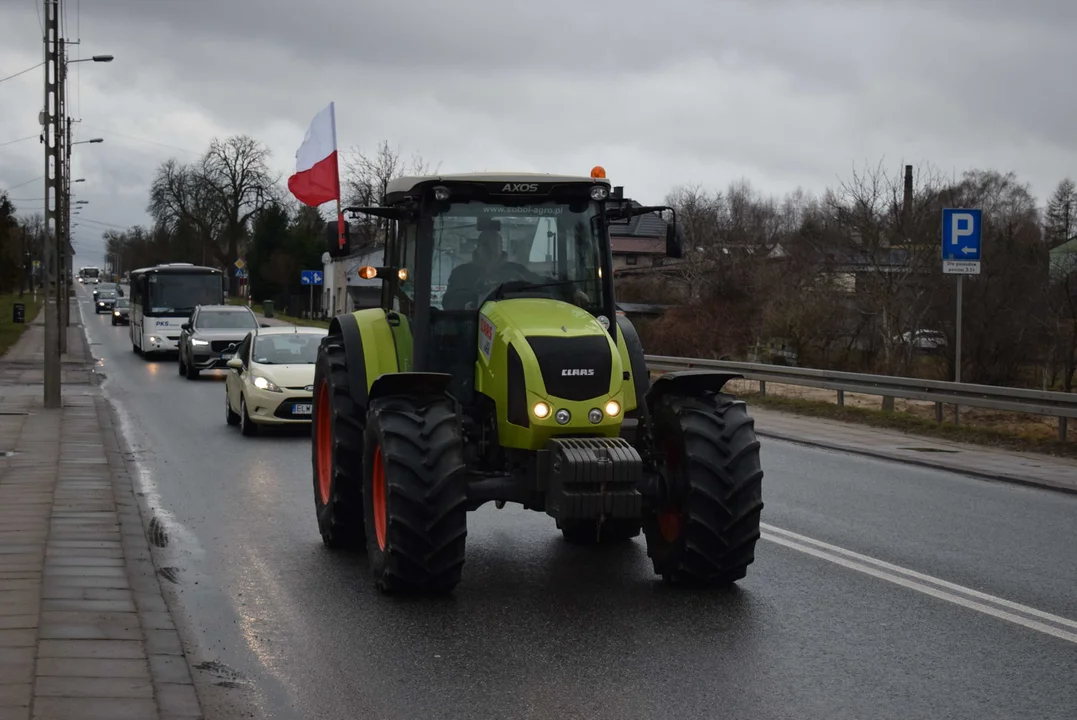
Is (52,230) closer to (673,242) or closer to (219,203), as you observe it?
(673,242)

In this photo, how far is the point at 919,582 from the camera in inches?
318

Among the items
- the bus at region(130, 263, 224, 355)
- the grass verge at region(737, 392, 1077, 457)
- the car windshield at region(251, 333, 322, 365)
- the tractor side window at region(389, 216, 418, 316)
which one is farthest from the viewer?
the bus at region(130, 263, 224, 355)

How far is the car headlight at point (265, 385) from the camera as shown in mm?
17594

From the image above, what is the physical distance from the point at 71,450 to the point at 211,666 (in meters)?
9.14

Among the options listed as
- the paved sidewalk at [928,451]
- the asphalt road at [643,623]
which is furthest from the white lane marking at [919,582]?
the paved sidewalk at [928,451]

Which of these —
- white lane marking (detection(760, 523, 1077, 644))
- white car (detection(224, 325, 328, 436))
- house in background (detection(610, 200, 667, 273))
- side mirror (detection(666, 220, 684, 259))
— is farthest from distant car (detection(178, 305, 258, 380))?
side mirror (detection(666, 220, 684, 259))

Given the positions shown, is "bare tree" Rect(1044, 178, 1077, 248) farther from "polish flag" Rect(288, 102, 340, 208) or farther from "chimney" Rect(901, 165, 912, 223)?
"polish flag" Rect(288, 102, 340, 208)

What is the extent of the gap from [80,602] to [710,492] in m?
3.54

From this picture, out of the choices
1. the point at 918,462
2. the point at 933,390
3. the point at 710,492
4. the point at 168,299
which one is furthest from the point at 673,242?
the point at 168,299

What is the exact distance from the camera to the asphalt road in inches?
221

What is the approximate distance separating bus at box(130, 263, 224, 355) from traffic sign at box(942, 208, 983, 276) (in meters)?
26.0

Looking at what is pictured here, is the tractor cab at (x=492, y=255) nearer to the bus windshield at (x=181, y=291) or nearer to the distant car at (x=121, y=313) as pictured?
the bus windshield at (x=181, y=291)

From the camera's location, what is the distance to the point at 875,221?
38.3 m

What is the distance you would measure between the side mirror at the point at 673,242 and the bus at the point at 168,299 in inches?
1242
